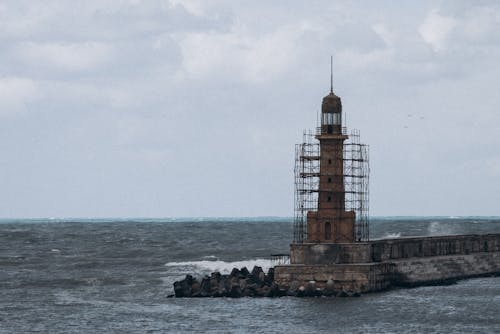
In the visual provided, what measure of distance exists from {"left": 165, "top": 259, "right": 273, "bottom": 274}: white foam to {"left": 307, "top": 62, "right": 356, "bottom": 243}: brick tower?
75.7ft

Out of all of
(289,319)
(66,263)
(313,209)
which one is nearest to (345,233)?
(313,209)

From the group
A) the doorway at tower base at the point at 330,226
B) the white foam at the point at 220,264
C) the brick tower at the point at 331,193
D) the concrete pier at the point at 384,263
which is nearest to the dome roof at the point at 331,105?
the brick tower at the point at 331,193

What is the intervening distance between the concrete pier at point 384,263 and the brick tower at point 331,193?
163cm

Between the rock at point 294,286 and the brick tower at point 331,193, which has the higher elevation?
the brick tower at point 331,193

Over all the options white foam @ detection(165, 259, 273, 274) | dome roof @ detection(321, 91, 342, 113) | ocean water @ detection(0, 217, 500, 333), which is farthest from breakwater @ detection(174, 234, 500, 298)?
white foam @ detection(165, 259, 273, 274)

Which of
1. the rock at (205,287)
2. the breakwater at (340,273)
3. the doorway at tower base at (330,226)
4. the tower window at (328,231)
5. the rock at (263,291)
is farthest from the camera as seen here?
the tower window at (328,231)

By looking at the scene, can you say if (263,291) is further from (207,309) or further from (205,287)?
(207,309)

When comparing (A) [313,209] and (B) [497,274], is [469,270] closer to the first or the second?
(B) [497,274]

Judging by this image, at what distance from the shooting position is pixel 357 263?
6394cm

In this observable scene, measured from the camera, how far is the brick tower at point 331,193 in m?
65.6

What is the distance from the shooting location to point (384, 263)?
65.4 metres

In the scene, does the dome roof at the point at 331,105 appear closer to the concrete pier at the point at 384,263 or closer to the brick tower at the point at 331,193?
the brick tower at the point at 331,193

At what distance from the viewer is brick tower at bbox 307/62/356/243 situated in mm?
65562

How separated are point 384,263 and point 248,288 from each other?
7471mm
